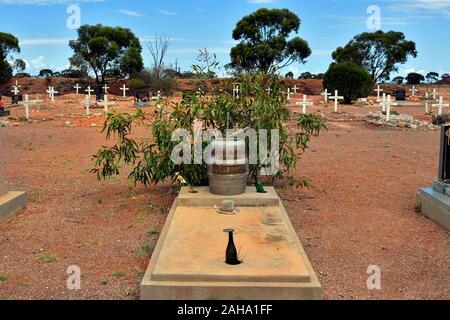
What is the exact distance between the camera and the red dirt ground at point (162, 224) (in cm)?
475

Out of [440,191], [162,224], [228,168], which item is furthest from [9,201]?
[440,191]

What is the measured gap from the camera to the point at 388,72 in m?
54.5

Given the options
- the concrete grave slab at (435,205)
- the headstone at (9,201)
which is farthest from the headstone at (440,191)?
the headstone at (9,201)

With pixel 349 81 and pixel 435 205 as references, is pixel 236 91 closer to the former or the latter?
pixel 435 205

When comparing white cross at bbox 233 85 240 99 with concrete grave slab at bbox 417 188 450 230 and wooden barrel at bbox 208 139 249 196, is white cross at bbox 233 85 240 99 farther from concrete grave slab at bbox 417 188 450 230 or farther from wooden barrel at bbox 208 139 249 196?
concrete grave slab at bbox 417 188 450 230

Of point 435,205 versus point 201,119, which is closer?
point 435,205

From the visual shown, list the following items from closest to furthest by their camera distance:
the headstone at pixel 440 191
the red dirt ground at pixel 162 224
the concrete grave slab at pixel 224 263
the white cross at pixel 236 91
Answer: the concrete grave slab at pixel 224 263
the red dirt ground at pixel 162 224
the headstone at pixel 440 191
the white cross at pixel 236 91

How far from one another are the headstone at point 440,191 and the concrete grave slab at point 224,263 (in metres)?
2.03

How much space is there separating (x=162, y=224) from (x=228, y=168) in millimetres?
1161

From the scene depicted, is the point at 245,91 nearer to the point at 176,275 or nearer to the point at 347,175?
the point at 347,175

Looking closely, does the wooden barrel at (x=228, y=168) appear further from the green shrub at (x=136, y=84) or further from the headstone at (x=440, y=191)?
the green shrub at (x=136, y=84)

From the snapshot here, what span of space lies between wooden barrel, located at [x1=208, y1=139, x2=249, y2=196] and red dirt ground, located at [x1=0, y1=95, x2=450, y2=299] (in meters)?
0.86

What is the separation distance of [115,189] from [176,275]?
15.0 ft

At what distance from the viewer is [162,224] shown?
6594 mm
